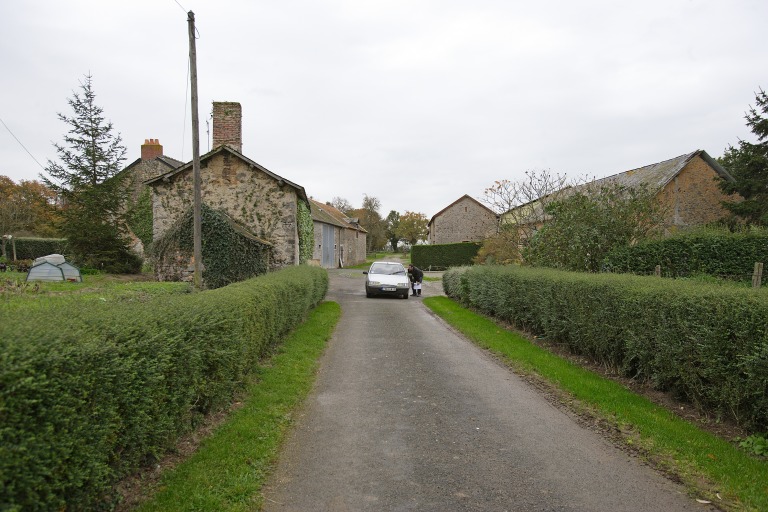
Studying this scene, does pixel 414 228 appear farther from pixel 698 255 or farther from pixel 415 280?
pixel 698 255

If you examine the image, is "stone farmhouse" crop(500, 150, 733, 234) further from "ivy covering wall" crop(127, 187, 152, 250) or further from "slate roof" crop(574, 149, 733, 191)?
"ivy covering wall" crop(127, 187, 152, 250)

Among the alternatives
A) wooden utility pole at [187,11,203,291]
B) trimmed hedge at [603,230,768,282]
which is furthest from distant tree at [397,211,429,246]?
wooden utility pole at [187,11,203,291]

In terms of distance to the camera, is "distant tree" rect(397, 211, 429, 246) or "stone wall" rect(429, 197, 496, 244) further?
"distant tree" rect(397, 211, 429, 246)

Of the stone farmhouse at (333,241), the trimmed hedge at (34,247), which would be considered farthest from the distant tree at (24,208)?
the stone farmhouse at (333,241)

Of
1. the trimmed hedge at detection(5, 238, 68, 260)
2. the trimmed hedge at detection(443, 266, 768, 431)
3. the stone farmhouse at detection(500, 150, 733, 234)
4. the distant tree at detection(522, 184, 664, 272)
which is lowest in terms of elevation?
the trimmed hedge at detection(443, 266, 768, 431)

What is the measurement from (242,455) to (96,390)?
1.87 m

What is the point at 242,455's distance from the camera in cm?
445

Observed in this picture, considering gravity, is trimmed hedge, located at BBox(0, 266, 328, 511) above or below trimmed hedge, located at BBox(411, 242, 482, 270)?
below

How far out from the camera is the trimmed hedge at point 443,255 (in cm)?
4331

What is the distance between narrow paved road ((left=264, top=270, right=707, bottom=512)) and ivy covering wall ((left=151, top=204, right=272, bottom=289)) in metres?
10.6

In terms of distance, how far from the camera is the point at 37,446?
8.07ft

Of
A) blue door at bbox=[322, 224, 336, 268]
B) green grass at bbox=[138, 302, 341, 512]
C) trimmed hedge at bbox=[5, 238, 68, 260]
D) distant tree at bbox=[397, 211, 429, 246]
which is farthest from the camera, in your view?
distant tree at bbox=[397, 211, 429, 246]

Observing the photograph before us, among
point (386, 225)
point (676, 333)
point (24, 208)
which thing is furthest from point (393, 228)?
point (676, 333)

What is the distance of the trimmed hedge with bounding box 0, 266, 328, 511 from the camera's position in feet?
7.95
